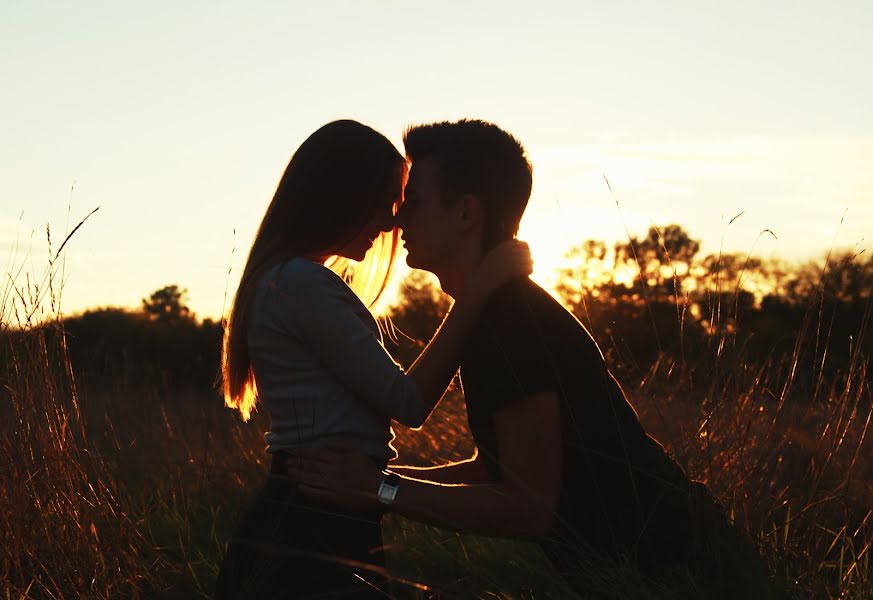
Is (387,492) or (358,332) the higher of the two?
(358,332)

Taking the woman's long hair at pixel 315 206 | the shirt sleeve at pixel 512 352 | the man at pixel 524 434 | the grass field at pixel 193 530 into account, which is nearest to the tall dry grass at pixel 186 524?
the grass field at pixel 193 530

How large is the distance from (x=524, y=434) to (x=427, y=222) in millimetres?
795

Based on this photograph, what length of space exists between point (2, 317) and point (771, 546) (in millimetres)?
3012

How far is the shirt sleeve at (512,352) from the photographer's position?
2.65m

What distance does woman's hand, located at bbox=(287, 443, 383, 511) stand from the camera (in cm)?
262

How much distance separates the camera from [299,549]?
2.67m

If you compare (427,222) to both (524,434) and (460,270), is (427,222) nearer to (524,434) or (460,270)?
(460,270)

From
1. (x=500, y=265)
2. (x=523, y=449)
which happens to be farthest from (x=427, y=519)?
(x=500, y=265)

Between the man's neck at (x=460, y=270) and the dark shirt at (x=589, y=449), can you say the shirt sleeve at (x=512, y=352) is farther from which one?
the man's neck at (x=460, y=270)

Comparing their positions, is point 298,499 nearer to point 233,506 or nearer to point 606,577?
point 606,577

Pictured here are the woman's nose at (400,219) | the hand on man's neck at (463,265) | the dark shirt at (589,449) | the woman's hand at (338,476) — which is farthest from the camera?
the woman's nose at (400,219)

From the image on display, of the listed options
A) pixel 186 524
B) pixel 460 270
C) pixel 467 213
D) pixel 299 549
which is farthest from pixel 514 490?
pixel 186 524

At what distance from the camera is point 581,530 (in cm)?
282

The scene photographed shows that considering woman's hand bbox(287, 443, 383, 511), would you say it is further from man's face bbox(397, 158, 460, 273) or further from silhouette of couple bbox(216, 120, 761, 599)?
man's face bbox(397, 158, 460, 273)
